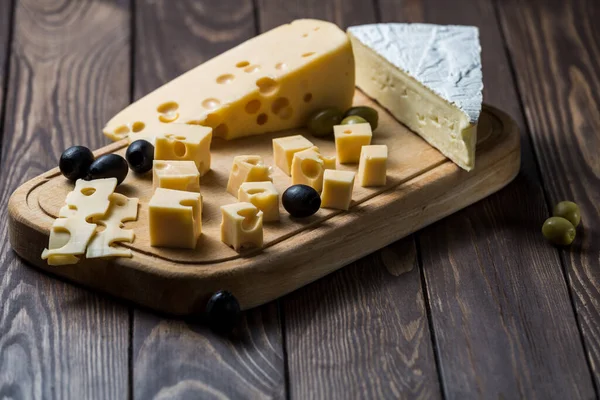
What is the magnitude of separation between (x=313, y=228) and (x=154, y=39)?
1.16 metres

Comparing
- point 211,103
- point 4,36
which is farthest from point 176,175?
point 4,36

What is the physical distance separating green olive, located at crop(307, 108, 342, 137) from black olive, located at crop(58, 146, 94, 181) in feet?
1.91

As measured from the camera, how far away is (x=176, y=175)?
2.13m

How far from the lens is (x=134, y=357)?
74.9 inches

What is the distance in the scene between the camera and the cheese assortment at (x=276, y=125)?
2018mm

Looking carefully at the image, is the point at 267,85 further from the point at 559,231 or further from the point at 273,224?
the point at 559,231

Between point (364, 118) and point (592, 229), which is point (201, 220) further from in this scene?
point (592, 229)

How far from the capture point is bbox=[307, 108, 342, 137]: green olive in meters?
2.44

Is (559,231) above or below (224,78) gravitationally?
below

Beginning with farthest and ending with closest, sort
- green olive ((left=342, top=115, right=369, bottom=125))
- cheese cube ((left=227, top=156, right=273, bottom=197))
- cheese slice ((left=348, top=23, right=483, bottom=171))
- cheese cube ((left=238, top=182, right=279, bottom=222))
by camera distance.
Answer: green olive ((left=342, top=115, right=369, bottom=125)), cheese slice ((left=348, top=23, right=483, bottom=171)), cheese cube ((left=227, top=156, right=273, bottom=197)), cheese cube ((left=238, top=182, right=279, bottom=222))

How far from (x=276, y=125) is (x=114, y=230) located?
608mm

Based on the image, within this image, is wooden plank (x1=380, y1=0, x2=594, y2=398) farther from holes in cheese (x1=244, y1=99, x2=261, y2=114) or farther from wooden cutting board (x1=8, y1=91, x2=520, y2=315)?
holes in cheese (x1=244, y1=99, x2=261, y2=114)

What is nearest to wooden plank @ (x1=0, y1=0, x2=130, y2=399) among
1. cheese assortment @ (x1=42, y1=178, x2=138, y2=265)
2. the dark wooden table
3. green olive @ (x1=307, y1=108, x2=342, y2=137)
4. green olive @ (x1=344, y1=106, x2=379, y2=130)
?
the dark wooden table

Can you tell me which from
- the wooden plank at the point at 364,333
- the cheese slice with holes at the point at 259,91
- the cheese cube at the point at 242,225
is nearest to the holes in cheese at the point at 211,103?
the cheese slice with holes at the point at 259,91
